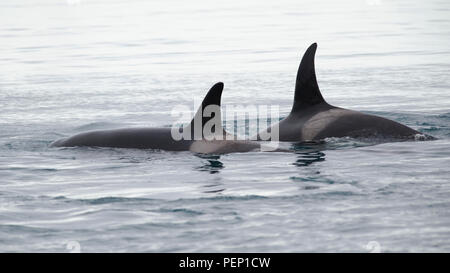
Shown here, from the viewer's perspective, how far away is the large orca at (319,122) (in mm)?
12664

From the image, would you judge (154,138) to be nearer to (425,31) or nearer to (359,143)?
(359,143)

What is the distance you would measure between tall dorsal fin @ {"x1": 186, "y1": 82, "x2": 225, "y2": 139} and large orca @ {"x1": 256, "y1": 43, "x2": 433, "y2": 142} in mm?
1605

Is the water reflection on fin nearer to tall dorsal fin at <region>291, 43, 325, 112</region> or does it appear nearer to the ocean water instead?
the ocean water

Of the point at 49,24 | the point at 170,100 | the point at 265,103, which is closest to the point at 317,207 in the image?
the point at 265,103

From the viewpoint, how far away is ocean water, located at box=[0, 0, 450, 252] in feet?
24.9

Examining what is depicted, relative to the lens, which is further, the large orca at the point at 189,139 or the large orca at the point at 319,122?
the large orca at the point at 319,122

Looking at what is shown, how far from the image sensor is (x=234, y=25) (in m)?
48.0

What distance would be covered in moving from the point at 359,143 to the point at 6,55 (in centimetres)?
2318

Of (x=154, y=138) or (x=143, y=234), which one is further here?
(x=154, y=138)

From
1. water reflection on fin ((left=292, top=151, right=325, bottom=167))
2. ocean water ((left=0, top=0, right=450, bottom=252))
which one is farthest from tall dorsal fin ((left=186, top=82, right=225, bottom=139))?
water reflection on fin ((left=292, top=151, right=325, bottom=167))

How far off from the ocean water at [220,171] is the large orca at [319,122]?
35cm

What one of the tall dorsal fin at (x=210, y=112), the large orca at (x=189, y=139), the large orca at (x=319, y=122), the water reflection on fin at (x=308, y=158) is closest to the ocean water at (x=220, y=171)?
the water reflection on fin at (x=308, y=158)

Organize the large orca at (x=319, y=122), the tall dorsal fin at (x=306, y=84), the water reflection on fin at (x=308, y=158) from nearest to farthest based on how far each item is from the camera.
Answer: the water reflection on fin at (x=308, y=158) < the large orca at (x=319, y=122) < the tall dorsal fin at (x=306, y=84)

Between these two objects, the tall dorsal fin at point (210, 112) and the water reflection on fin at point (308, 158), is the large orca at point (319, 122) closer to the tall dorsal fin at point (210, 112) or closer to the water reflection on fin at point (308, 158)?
the water reflection on fin at point (308, 158)
